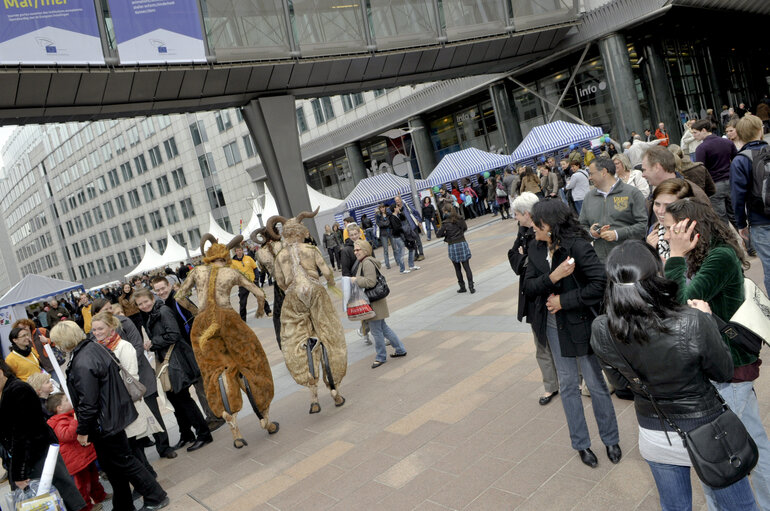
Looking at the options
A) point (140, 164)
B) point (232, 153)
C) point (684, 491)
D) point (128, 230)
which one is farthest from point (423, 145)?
point (128, 230)

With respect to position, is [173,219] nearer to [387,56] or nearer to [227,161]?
[227,161]

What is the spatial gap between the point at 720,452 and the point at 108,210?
256 feet

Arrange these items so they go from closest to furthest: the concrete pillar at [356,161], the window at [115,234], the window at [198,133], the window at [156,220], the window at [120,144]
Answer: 1. the concrete pillar at [356,161]
2. the window at [198,133]
3. the window at [156,220]
4. the window at [120,144]
5. the window at [115,234]

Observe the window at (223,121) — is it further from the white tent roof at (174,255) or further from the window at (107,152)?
the window at (107,152)

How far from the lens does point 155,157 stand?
6028 centimetres

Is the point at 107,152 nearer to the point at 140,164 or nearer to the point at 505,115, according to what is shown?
the point at 140,164

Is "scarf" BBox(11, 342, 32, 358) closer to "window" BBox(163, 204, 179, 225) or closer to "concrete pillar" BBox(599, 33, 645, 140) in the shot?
"concrete pillar" BBox(599, 33, 645, 140)

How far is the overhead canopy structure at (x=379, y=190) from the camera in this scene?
2661 cm

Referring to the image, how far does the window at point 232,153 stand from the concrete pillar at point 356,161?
532 inches

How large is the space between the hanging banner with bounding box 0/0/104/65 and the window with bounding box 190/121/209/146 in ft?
129

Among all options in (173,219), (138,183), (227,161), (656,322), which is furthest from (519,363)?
(138,183)

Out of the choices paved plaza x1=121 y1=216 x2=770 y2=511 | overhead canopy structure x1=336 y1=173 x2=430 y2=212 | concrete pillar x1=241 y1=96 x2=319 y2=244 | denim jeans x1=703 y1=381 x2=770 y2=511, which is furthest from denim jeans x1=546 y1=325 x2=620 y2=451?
overhead canopy structure x1=336 y1=173 x2=430 y2=212

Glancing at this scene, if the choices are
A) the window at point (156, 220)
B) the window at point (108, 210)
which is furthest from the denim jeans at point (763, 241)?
the window at point (108, 210)

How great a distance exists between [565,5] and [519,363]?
959 inches
